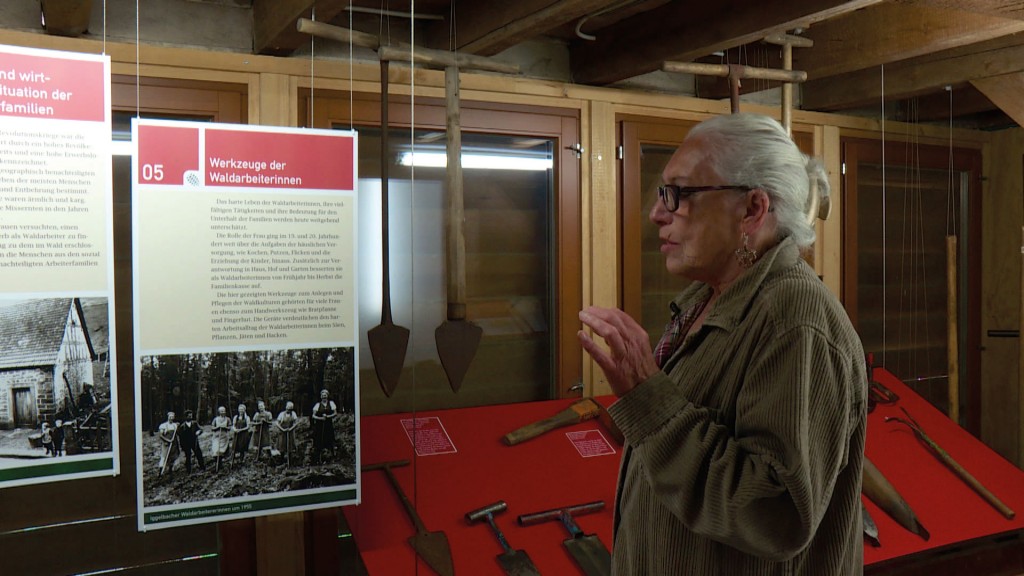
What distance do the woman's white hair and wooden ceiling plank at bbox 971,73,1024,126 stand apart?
1.95 m

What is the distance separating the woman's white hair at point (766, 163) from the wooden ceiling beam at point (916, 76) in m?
1.89

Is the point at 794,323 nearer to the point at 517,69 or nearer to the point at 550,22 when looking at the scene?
the point at 517,69

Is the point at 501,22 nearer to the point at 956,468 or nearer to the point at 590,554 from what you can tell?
the point at 590,554

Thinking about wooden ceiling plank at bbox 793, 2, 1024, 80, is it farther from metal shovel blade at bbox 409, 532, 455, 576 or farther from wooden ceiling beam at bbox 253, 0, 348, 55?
metal shovel blade at bbox 409, 532, 455, 576

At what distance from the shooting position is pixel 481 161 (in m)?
2.21

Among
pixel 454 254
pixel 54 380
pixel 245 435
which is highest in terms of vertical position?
pixel 454 254

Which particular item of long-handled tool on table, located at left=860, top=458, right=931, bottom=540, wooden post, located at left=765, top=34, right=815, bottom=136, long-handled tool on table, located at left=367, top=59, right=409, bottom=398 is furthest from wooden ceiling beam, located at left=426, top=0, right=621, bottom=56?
long-handled tool on table, located at left=860, top=458, right=931, bottom=540

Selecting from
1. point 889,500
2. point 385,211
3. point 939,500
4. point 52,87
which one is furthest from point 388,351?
point 939,500

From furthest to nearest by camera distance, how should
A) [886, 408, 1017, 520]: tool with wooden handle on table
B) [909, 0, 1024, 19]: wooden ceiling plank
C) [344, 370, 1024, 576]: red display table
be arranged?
[886, 408, 1017, 520]: tool with wooden handle on table, [909, 0, 1024, 19]: wooden ceiling plank, [344, 370, 1024, 576]: red display table

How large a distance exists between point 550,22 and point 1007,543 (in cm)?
220

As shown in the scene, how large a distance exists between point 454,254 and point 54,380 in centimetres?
87

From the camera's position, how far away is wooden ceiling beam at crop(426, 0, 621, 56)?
1.98m

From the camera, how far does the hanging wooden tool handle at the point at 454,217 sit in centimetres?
179

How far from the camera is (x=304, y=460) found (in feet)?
5.07
